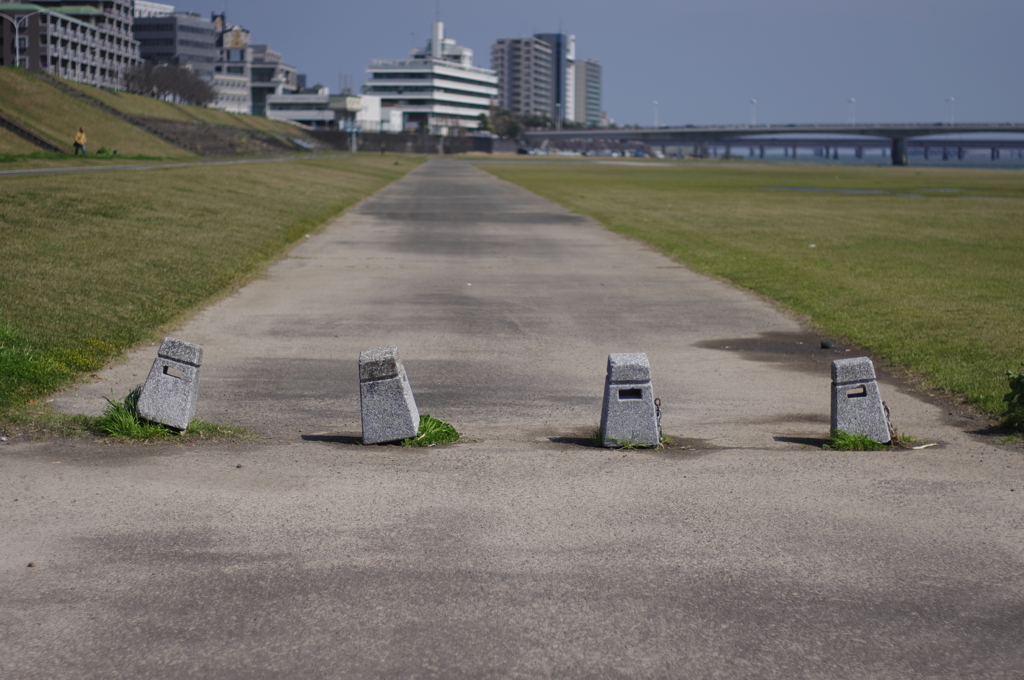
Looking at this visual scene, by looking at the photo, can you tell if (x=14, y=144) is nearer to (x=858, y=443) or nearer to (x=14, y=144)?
(x=14, y=144)

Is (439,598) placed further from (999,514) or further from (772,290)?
(772,290)

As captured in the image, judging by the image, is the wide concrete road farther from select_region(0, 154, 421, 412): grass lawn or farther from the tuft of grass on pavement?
select_region(0, 154, 421, 412): grass lawn

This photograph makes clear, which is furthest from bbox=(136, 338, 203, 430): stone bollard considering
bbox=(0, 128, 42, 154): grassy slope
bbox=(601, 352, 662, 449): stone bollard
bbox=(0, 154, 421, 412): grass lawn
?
bbox=(0, 128, 42, 154): grassy slope

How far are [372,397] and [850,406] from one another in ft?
11.8

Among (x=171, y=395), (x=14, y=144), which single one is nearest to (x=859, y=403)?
(x=171, y=395)

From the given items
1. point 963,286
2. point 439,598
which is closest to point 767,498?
point 439,598

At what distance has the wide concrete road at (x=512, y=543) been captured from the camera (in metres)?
4.36

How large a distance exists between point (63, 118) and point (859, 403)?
71.0 m

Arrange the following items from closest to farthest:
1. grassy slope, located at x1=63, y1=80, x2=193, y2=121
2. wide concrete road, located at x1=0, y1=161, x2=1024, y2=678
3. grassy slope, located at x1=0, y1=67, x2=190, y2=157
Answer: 1. wide concrete road, located at x1=0, y1=161, x2=1024, y2=678
2. grassy slope, located at x1=0, y1=67, x2=190, y2=157
3. grassy slope, located at x1=63, y1=80, x2=193, y2=121

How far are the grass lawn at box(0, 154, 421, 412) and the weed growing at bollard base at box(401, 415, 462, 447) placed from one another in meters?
3.26

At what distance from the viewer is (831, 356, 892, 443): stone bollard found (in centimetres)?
775

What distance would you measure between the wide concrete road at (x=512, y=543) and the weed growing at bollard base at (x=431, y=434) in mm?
210

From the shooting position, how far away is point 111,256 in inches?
669

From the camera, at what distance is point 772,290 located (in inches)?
669
